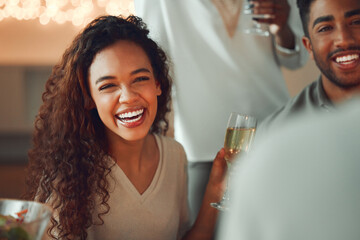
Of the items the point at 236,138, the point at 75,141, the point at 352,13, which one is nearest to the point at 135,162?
the point at 75,141

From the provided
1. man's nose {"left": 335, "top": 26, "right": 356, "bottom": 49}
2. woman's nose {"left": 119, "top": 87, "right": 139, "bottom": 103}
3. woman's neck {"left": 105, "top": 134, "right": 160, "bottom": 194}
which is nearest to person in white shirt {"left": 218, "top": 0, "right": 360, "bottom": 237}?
woman's nose {"left": 119, "top": 87, "right": 139, "bottom": 103}

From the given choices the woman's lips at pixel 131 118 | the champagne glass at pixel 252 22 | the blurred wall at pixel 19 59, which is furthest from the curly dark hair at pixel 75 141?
the blurred wall at pixel 19 59

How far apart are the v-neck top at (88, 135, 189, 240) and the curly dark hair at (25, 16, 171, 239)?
36mm

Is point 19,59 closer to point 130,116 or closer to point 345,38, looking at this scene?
point 130,116

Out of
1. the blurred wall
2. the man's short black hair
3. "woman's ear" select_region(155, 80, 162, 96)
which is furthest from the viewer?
the blurred wall

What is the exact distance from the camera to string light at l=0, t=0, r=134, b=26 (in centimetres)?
448

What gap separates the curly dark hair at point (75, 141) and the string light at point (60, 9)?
2.93m

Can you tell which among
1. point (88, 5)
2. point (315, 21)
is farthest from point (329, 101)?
point (88, 5)

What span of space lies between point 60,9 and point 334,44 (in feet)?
11.2

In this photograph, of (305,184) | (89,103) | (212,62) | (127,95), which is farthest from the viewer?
(212,62)

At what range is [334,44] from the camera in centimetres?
175

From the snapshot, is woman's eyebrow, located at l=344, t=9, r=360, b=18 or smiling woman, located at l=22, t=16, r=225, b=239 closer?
smiling woman, located at l=22, t=16, r=225, b=239

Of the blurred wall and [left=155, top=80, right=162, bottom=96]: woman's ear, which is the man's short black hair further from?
the blurred wall

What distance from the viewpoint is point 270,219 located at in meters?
0.57
